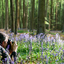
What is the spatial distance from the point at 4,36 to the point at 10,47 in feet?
2.01

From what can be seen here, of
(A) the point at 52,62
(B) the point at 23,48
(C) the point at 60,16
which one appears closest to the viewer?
(A) the point at 52,62

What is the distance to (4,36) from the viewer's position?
2.66 metres

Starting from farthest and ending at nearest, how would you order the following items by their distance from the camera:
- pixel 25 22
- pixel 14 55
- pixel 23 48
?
pixel 25 22
pixel 23 48
pixel 14 55

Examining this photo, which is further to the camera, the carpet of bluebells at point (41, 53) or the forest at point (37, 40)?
the forest at point (37, 40)

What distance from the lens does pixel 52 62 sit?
376 centimetres

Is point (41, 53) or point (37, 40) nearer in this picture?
point (41, 53)

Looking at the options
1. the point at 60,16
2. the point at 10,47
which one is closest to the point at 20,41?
the point at 10,47

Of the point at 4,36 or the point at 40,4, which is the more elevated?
the point at 40,4

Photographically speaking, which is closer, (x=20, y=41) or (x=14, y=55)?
(x=14, y=55)

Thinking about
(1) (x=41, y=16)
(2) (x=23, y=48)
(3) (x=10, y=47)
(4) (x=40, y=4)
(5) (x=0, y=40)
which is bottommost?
(2) (x=23, y=48)

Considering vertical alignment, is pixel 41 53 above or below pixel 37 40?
above

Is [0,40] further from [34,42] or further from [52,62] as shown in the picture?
[34,42]

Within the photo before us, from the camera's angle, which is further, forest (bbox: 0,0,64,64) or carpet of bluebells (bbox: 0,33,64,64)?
forest (bbox: 0,0,64,64)

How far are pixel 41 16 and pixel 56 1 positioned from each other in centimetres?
1788
